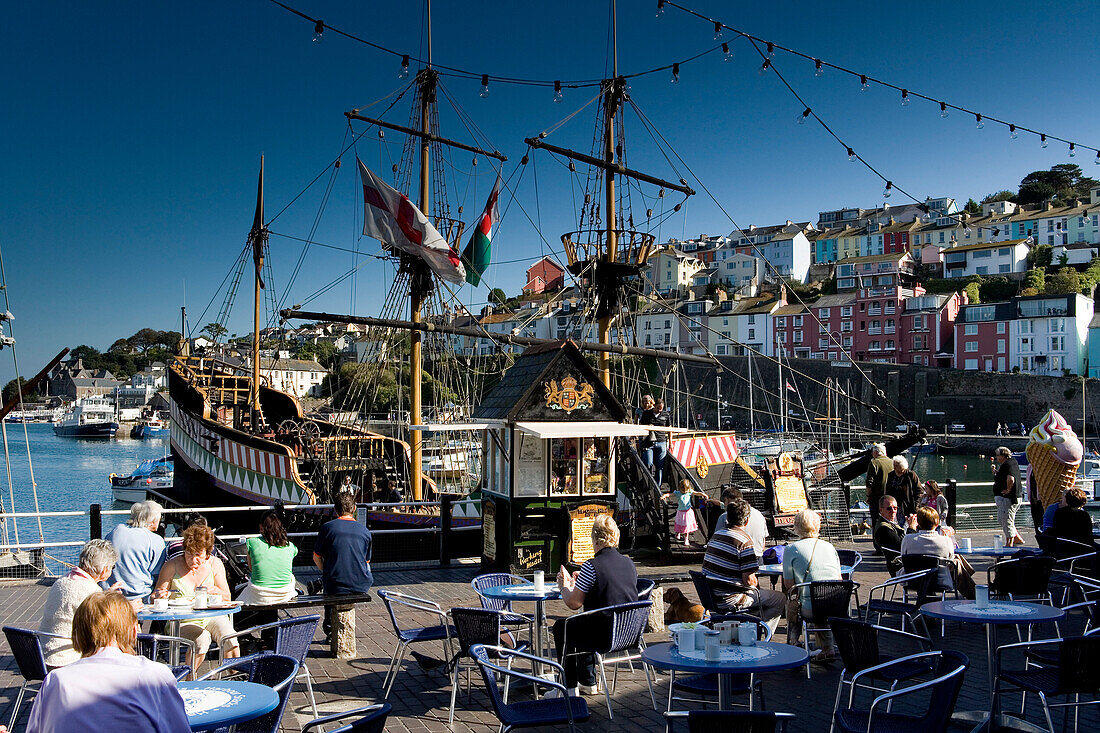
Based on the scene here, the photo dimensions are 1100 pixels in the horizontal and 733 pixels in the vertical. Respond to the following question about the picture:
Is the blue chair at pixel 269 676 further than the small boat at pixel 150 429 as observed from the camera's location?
No

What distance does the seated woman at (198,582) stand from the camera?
7.12 meters

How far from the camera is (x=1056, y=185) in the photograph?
13238cm

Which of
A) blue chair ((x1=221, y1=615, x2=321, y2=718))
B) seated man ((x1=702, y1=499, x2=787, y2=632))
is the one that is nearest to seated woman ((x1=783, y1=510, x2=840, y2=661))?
seated man ((x1=702, y1=499, x2=787, y2=632))

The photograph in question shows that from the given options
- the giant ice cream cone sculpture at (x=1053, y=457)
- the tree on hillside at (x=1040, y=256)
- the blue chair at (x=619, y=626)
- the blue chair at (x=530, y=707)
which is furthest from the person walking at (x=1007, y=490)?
the tree on hillside at (x=1040, y=256)

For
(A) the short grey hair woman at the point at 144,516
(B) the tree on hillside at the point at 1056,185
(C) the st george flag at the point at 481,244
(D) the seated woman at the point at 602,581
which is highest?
(B) the tree on hillside at the point at 1056,185

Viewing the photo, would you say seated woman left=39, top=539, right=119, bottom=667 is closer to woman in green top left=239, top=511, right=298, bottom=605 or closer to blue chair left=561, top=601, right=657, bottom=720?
woman in green top left=239, top=511, right=298, bottom=605

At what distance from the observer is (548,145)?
24188 millimetres

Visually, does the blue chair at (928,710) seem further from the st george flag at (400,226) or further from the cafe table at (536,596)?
the st george flag at (400,226)

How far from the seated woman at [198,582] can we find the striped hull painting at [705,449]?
9966 millimetres

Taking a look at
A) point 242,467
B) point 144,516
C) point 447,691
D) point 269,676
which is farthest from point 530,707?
point 242,467

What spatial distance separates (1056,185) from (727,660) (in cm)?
15010

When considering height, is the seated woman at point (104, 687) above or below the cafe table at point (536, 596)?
above

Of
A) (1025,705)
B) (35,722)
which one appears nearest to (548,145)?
(1025,705)

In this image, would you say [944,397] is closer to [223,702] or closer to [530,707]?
[530,707]
